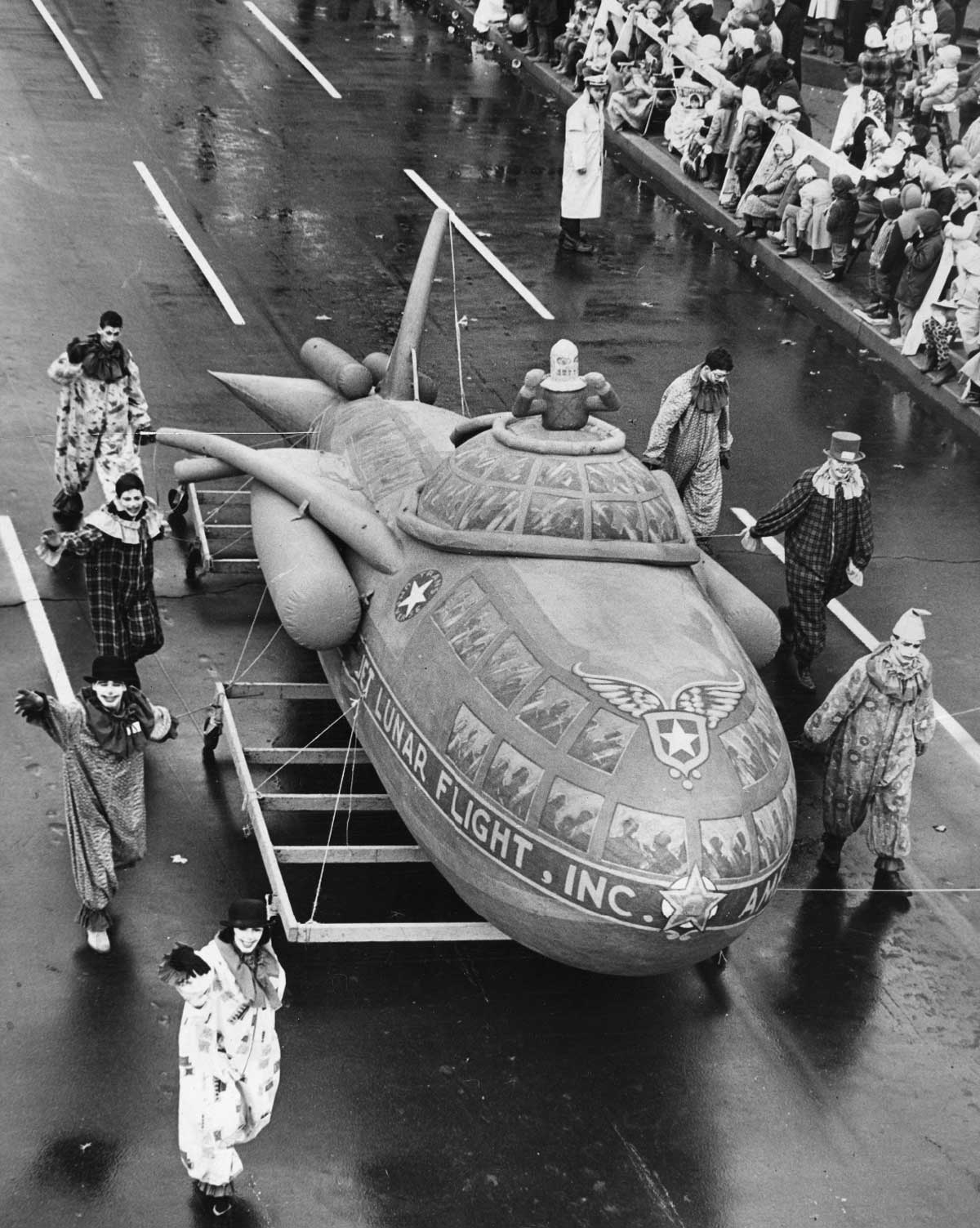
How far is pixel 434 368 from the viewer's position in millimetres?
19672

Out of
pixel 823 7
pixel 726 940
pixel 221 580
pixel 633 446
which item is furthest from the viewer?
pixel 823 7

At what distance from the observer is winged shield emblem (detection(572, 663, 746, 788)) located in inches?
367

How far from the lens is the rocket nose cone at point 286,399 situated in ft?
48.1

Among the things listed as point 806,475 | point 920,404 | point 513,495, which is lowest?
point 920,404

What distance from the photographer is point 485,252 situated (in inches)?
933

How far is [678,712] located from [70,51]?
2408 cm

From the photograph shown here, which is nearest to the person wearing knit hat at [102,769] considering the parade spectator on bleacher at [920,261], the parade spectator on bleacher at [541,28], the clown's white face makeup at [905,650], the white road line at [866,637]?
the clown's white face makeup at [905,650]

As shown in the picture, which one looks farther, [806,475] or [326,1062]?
[806,475]

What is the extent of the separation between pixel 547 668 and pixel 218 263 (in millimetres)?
13642

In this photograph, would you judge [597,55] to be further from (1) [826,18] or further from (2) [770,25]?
(1) [826,18]

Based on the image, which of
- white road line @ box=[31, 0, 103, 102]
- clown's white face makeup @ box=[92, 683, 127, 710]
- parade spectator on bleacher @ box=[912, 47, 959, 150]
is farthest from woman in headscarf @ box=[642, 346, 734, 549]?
white road line @ box=[31, 0, 103, 102]

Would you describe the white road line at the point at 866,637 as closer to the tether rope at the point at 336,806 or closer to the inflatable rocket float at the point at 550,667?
the inflatable rocket float at the point at 550,667

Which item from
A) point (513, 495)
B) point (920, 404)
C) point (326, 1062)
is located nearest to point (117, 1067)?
point (326, 1062)

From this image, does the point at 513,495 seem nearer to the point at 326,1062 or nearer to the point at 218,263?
the point at 326,1062
